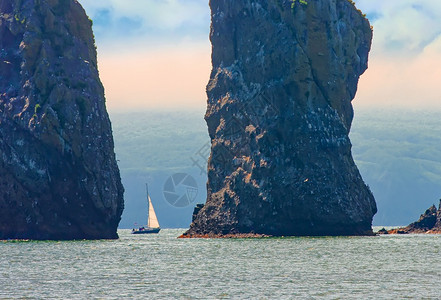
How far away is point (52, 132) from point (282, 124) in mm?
42262

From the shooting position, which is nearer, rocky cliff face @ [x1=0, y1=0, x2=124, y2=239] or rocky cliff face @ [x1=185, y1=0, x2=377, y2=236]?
rocky cliff face @ [x1=0, y1=0, x2=124, y2=239]

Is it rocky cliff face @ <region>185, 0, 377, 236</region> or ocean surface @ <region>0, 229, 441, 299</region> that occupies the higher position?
rocky cliff face @ <region>185, 0, 377, 236</region>

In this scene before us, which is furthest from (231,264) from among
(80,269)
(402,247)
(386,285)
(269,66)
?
(269,66)

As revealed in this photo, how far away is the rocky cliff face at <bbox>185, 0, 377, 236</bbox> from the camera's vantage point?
161 m

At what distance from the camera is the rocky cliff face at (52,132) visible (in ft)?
500

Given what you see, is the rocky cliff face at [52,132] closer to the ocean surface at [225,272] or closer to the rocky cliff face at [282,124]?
the rocky cliff face at [282,124]

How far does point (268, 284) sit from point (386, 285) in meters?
9.83

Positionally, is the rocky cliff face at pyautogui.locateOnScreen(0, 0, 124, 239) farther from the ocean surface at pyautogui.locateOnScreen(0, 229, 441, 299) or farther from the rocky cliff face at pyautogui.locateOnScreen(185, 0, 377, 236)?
the ocean surface at pyautogui.locateOnScreen(0, 229, 441, 299)

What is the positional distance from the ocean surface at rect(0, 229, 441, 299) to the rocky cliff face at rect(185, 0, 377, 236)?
105 feet

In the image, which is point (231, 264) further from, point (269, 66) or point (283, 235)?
point (269, 66)

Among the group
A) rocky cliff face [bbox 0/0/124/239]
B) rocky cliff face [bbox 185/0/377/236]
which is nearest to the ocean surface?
rocky cliff face [bbox 0/0/124/239]

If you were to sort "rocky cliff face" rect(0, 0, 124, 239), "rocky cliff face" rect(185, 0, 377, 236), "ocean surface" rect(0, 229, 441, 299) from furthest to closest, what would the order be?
"rocky cliff face" rect(185, 0, 377, 236), "rocky cliff face" rect(0, 0, 124, 239), "ocean surface" rect(0, 229, 441, 299)

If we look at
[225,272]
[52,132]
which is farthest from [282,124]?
[225,272]

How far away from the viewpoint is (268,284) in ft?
245
